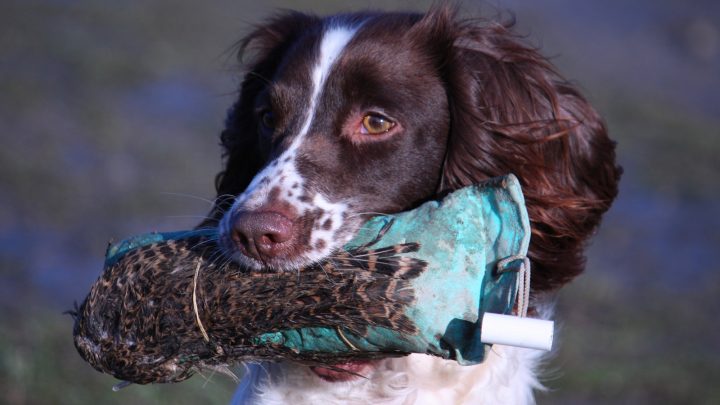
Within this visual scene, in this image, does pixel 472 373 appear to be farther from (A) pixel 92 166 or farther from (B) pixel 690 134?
(B) pixel 690 134

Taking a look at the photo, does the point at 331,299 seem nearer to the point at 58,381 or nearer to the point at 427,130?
the point at 427,130

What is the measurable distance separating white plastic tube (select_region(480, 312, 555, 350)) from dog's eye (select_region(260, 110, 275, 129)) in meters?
1.29

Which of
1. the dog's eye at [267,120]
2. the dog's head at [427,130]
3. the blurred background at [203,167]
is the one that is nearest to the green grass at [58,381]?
the blurred background at [203,167]

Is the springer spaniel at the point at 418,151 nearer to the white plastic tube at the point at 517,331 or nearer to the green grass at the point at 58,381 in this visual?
the white plastic tube at the point at 517,331

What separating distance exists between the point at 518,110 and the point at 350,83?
530 millimetres

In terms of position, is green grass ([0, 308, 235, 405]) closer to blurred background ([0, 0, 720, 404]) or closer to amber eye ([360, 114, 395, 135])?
blurred background ([0, 0, 720, 404])

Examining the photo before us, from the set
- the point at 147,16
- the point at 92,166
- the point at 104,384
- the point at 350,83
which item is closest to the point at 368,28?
the point at 350,83

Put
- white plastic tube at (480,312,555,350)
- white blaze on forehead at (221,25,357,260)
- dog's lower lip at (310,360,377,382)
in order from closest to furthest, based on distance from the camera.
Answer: white plastic tube at (480,312,555,350)
white blaze on forehead at (221,25,357,260)
dog's lower lip at (310,360,377,382)

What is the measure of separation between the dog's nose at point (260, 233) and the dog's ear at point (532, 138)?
0.63m

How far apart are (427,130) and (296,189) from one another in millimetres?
524

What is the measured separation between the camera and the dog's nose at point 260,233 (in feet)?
8.48

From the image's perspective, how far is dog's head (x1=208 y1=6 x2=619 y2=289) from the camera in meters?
2.95

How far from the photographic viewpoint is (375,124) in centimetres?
303

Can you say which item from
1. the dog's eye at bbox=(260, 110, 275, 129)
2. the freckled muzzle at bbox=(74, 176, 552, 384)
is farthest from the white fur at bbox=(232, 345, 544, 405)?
the dog's eye at bbox=(260, 110, 275, 129)
